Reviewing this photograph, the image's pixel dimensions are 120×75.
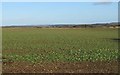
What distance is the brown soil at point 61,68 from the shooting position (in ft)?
54.7

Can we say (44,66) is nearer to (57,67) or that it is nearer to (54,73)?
(57,67)

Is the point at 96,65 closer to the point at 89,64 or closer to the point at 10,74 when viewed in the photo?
the point at 89,64

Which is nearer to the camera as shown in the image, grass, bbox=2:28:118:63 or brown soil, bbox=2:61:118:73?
brown soil, bbox=2:61:118:73

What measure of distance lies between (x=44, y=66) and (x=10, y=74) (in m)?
2.57

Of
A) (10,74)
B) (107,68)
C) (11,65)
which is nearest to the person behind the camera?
(10,74)

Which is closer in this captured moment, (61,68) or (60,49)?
(61,68)

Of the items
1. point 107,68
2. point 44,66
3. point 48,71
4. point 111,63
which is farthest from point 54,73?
point 111,63

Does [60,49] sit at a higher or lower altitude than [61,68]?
higher

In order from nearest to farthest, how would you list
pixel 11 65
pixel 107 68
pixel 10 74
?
pixel 10 74 → pixel 107 68 → pixel 11 65

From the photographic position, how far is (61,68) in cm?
1745

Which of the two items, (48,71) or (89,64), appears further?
(89,64)

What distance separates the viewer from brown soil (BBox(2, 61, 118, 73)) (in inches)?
656

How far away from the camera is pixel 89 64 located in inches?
744

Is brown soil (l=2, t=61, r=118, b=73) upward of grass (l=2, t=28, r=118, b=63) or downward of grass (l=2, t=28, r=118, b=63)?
downward
